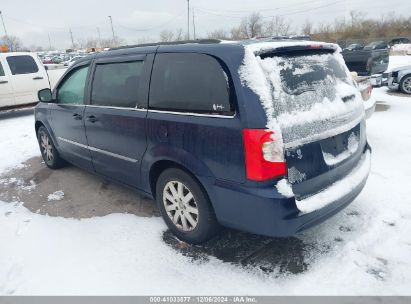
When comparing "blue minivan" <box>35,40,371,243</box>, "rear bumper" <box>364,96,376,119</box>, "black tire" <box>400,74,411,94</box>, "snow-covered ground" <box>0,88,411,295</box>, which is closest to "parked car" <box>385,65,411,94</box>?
"black tire" <box>400,74,411,94</box>

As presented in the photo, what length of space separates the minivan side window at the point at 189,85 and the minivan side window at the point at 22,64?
9.12 meters

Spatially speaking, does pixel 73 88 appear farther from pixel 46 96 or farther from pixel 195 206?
pixel 195 206

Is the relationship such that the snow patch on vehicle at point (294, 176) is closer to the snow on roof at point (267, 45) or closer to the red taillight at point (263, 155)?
the red taillight at point (263, 155)

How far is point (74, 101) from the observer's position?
4.52m

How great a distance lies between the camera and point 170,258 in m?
3.08

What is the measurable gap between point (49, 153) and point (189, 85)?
3640mm

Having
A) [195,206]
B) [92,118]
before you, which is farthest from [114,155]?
[195,206]

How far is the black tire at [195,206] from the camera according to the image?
295 cm

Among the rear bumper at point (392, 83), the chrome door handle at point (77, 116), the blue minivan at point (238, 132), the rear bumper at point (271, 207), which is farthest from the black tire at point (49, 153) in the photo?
the rear bumper at point (392, 83)

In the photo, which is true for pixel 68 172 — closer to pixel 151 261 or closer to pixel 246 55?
pixel 151 261

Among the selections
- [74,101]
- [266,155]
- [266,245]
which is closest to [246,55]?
[266,155]

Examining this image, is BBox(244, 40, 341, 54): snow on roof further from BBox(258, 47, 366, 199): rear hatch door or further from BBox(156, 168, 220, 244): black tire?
BBox(156, 168, 220, 244): black tire

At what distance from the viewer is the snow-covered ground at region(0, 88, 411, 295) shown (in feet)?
8.79

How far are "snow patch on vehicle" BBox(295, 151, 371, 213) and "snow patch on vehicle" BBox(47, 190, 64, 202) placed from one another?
3.25m
